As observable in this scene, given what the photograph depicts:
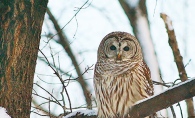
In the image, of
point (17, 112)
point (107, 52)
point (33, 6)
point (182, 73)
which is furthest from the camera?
point (107, 52)

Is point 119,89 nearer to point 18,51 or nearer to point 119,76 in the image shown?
point 119,76

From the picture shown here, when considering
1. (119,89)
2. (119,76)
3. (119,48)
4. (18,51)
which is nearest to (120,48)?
(119,48)

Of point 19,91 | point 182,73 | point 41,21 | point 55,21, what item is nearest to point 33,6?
point 41,21

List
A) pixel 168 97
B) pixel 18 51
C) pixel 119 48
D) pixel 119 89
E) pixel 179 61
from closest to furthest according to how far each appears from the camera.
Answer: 1. pixel 179 61
2. pixel 168 97
3. pixel 18 51
4. pixel 119 89
5. pixel 119 48

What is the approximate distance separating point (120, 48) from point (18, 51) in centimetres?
168

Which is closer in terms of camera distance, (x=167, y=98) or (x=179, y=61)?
(x=179, y=61)

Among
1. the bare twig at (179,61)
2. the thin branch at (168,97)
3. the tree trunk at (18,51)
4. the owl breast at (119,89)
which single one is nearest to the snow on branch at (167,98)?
the thin branch at (168,97)

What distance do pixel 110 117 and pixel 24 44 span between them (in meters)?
1.63

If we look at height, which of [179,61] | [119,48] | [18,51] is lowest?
[179,61]

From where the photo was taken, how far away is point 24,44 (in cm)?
315

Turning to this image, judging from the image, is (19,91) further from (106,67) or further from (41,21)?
(106,67)

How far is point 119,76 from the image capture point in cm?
401

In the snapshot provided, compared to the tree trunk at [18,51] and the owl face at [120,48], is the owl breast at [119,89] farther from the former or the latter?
the tree trunk at [18,51]

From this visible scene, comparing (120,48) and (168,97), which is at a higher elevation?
(120,48)
